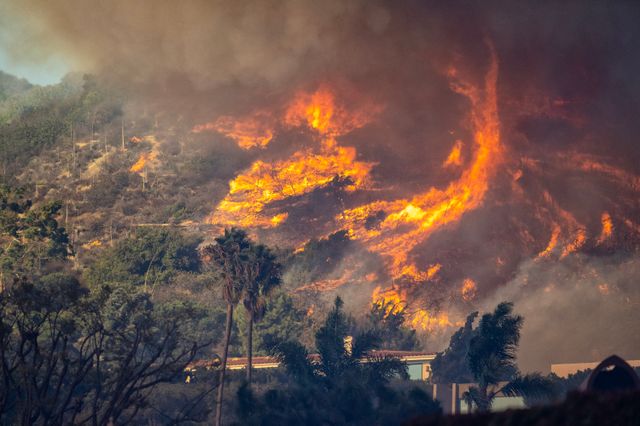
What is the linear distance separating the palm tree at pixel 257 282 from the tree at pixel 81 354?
526cm

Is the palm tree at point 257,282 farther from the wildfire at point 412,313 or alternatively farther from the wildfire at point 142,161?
the wildfire at point 142,161

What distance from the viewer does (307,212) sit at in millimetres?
144375

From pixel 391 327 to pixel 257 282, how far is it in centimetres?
4534

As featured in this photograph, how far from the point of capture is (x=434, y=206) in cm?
13625

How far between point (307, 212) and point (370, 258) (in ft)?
46.4

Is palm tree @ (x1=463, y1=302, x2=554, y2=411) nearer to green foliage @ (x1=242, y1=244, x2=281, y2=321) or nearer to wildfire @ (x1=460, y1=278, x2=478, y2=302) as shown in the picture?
green foliage @ (x1=242, y1=244, x2=281, y2=321)

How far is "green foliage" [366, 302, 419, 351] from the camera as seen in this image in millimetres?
114625

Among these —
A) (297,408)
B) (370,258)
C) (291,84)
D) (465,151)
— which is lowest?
(297,408)

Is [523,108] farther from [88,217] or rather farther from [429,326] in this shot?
[88,217]

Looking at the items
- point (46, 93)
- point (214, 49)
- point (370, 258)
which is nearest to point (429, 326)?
point (370, 258)

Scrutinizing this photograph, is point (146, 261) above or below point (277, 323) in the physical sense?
above

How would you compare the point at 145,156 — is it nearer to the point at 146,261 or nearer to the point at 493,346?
the point at 146,261

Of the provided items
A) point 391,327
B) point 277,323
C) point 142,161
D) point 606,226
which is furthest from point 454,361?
point 142,161

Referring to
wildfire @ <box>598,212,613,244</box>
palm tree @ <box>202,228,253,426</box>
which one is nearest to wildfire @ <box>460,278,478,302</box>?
wildfire @ <box>598,212,613,244</box>
